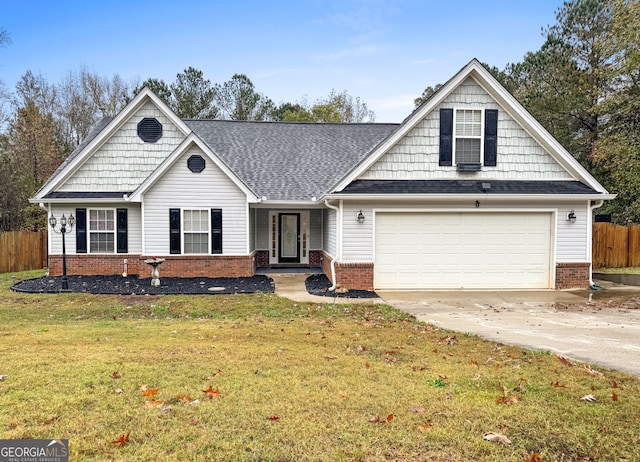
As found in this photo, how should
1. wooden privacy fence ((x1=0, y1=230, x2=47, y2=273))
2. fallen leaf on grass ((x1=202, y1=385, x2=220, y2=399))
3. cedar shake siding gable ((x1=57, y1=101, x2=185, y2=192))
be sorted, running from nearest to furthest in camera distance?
1. fallen leaf on grass ((x1=202, y1=385, x2=220, y2=399))
2. cedar shake siding gable ((x1=57, y1=101, x2=185, y2=192))
3. wooden privacy fence ((x1=0, y1=230, x2=47, y2=273))

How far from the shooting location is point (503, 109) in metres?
12.4

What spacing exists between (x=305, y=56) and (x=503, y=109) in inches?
878

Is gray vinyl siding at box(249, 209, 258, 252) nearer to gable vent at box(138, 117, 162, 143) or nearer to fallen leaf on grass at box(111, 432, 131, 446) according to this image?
gable vent at box(138, 117, 162, 143)

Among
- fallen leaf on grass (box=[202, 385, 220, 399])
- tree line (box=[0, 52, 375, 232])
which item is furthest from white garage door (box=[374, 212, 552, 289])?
tree line (box=[0, 52, 375, 232])

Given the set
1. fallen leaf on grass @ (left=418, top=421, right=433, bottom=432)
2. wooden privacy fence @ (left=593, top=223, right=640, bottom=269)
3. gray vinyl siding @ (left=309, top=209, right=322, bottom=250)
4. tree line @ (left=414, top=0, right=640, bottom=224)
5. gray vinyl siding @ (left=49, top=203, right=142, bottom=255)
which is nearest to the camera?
fallen leaf on grass @ (left=418, top=421, right=433, bottom=432)

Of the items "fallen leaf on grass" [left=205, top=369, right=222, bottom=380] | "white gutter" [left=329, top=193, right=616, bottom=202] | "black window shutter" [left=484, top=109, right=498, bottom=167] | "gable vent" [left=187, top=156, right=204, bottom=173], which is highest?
"black window shutter" [left=484, top=109, right=498, bottom=167]

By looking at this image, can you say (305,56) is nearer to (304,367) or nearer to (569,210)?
(569,210)

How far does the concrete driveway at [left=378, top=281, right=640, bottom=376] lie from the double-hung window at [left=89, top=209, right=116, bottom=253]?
992cm

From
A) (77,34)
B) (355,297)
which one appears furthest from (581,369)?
(77,34)

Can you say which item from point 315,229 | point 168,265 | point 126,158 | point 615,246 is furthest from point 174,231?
point 615,246

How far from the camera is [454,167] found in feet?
41.4

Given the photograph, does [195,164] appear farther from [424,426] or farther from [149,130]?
[424,426]

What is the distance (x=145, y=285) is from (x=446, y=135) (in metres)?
10.1

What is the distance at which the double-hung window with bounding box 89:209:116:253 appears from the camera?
15219 mm
